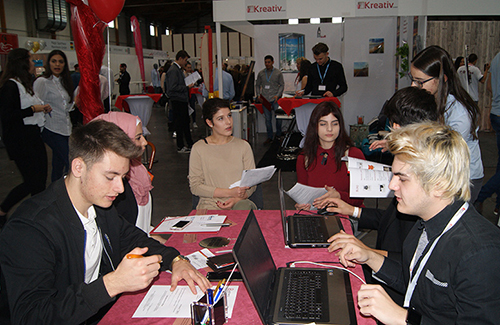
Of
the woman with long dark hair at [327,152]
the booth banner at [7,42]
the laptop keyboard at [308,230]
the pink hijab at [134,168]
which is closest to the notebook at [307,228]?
the laptop keyboard at [308,230]

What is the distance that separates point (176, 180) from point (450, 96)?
152 inches

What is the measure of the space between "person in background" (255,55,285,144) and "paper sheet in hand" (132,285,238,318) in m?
6.40

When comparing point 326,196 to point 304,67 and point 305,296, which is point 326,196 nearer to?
point 305,296

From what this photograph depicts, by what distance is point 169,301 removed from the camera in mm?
1348

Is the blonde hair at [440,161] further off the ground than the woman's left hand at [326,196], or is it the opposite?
the blonde hair at [440,161]

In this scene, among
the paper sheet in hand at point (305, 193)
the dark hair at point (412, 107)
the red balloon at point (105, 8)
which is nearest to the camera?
the dark hair at point (412, 107)

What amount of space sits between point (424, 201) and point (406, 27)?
605 centimetres

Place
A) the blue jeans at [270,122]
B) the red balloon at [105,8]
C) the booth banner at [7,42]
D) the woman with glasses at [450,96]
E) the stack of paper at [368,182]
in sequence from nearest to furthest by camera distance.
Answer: the stack of paper at [368,182], the woman with glasses at [450,96], the red balloon at [105,8], the blue jeans at [270,122], the booth banner at [7,42]

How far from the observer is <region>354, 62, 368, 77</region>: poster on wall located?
7.50 meters

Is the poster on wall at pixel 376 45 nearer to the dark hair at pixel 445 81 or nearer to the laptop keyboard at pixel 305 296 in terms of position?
the dark hair at pixel 445 81

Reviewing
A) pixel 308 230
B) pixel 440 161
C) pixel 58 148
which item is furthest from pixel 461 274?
pixel 58 148

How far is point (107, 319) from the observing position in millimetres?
1270

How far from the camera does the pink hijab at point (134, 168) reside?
2240mm

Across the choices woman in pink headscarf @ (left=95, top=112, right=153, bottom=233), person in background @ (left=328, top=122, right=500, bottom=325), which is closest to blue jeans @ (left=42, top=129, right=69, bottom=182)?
woman in pink headscarf @ (left=95, top=112, right=153, bottom=233)
